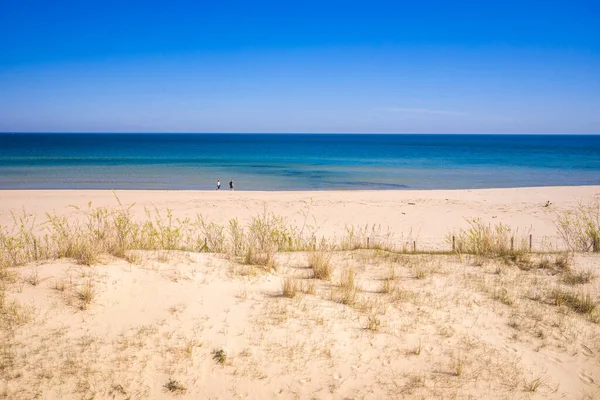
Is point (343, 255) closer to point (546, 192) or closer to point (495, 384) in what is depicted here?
point (495, 384)

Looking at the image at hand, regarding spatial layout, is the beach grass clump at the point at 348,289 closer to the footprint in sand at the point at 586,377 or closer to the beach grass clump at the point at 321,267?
the beach grass clump at the point at 321,267

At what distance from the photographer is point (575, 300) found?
5.86 meters

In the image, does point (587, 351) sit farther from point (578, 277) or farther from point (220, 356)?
point (220, 356)

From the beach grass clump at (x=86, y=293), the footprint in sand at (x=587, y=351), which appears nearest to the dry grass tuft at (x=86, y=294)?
the beach grass clump at (x=86, y=293)

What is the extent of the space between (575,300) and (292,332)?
433 cm

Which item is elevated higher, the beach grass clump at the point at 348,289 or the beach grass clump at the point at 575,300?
the beach grass clump at the point at 348,289

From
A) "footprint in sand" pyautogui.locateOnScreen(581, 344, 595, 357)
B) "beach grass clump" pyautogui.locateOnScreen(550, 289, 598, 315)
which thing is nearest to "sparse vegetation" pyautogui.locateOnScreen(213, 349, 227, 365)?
"footprint in sand" pyautogui.locateOnScreen(581, 344, 595, 357)

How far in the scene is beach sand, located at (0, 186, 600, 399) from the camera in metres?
4.00

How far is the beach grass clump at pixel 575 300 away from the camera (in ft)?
18.6

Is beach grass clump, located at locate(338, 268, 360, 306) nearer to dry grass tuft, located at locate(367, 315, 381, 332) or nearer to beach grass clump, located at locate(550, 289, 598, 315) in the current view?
dry grass tuft, located at locate(367, 315, 381, 332)

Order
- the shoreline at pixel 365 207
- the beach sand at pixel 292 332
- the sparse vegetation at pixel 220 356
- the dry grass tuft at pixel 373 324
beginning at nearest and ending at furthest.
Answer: the beach sand at pixel 292 332
the sparse vegetation at pixel 220 356
the dry grass tuft at pixel 373 324
the shoreline at pixel 365 207

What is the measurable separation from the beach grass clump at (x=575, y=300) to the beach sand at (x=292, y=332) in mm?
130

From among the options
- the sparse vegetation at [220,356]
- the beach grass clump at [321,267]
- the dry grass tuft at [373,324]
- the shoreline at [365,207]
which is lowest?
the shoreline at [365,207]

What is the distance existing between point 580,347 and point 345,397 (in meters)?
3.15
